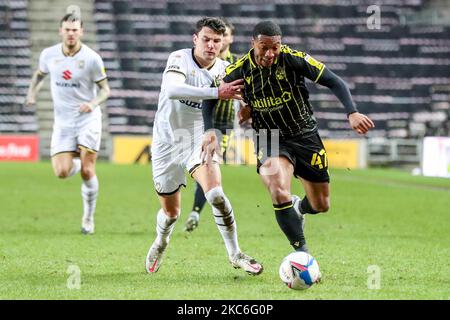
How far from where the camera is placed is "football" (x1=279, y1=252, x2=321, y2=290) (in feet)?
22.5

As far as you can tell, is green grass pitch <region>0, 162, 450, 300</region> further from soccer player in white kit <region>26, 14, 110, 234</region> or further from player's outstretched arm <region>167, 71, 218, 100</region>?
player's outstretched arm <region>167, 71, 218, 100</region>

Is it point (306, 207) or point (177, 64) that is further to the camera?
point (306, 207)

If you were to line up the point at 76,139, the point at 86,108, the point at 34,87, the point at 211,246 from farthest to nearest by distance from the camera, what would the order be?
the point at 34,87
the point at 76,139
the point at 86,108
the point at 211,246

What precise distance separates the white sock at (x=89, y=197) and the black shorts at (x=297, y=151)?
14.2 feet

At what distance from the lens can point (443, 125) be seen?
101 feet

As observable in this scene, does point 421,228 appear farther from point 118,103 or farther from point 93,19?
point 93,19

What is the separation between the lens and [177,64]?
8133 millimetres

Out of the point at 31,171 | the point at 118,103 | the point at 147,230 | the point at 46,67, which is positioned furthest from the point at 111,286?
the point at 118,103

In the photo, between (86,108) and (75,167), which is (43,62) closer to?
(86,108)

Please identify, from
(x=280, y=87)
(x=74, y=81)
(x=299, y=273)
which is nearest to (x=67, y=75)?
(x=74, y=81)

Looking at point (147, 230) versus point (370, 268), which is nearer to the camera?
point (370, 268)

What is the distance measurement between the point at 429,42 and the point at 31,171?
17.3m

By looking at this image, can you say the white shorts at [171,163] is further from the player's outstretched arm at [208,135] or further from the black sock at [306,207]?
the black sock at [306,207]

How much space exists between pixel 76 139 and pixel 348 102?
17.7 feet
